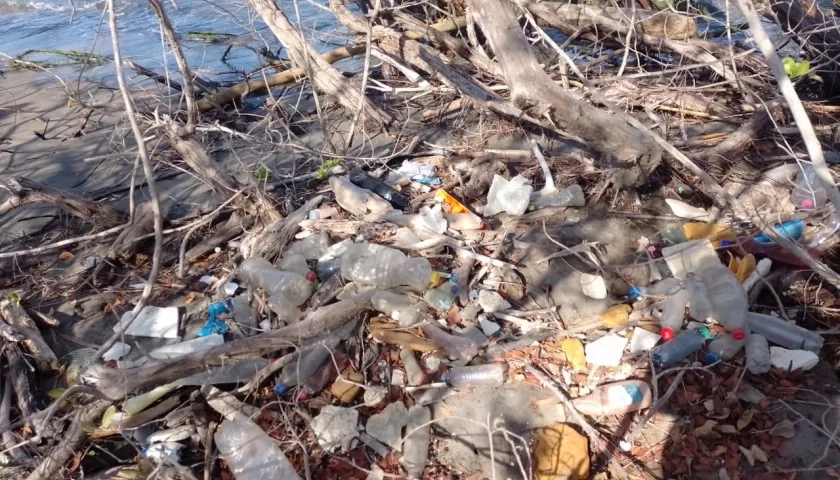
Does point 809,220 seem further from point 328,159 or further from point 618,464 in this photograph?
point 328,159

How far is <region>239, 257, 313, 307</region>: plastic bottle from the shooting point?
279cm

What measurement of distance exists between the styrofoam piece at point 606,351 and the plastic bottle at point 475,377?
41 centimetres

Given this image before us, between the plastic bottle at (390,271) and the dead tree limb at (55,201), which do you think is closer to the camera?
the plastic bottle at (390,271)

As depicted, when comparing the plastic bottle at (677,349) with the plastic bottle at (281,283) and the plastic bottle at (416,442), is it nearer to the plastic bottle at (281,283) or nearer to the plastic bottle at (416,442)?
the plastic bottle at (416,442)

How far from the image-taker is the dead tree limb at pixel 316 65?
4.52 m

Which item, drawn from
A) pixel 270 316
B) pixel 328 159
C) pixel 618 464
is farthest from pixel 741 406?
pixel 328 159

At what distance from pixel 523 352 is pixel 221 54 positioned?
674 cm

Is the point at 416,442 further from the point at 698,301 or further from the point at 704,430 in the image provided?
the point at 698,301

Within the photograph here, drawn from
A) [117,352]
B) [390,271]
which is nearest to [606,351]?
[390,271]

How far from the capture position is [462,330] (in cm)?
261

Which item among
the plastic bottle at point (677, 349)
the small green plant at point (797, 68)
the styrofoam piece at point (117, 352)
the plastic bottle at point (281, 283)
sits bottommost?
the styrofoam piece at point (117, 352)

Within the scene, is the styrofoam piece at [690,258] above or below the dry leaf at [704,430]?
above

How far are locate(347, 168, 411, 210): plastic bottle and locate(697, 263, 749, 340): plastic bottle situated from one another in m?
1.73

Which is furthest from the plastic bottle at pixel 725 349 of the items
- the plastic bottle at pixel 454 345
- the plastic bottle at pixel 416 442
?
the plastic bottle at pixel 416 442
